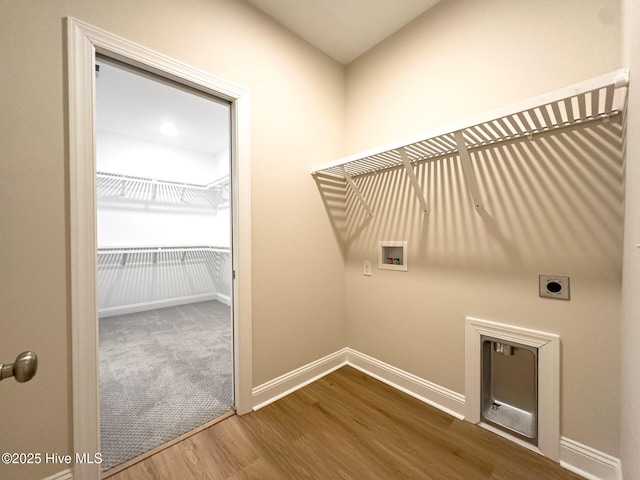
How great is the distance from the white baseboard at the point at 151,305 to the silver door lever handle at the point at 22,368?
3.90 metres

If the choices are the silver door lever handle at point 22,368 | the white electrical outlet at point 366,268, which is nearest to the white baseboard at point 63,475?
the silver door lever handle at point 22,368

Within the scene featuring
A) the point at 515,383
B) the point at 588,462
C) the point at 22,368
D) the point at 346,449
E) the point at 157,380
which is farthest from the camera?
the point at 157,380

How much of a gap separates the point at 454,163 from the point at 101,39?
1.93 meters

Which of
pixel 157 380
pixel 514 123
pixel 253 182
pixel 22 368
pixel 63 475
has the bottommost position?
pixel 157 380

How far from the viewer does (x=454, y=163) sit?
5.10 feet

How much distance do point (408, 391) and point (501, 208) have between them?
138cm

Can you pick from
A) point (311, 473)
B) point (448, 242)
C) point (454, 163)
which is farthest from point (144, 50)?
point (311, 473)

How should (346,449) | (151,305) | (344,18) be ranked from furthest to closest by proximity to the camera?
(151,305) < (344,18) < (346,449)

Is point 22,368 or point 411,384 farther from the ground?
point 22,368

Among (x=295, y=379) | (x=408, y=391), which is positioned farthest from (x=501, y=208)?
(x=295, y=379)

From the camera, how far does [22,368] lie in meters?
0.54

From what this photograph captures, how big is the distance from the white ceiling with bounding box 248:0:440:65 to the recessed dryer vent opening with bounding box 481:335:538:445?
2198 millimetres

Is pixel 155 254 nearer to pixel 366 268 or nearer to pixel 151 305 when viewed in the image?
pixel 151 305

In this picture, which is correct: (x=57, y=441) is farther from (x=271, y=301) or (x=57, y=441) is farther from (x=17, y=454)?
(x=271, y=301)
